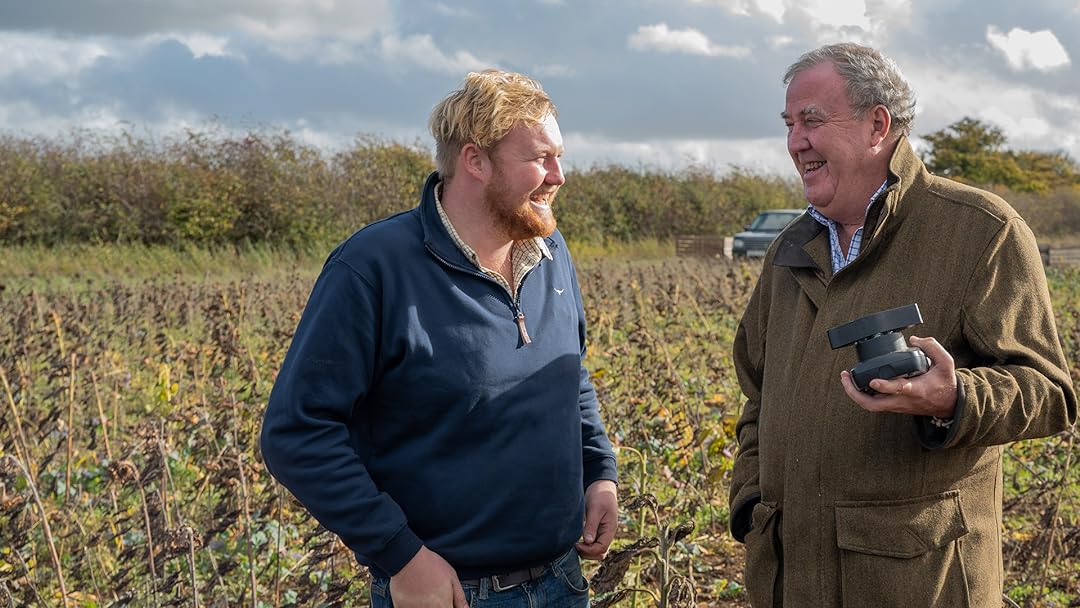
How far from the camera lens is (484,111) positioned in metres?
2.55

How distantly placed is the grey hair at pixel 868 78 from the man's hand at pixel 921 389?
67cm

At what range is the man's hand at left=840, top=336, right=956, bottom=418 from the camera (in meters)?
2.16

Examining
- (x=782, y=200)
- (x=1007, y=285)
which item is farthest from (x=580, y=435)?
(x=782, y=200)

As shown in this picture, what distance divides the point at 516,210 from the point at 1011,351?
1.08 m

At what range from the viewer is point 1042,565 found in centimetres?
491

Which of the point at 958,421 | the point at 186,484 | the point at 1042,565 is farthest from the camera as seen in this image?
the point at 186,484

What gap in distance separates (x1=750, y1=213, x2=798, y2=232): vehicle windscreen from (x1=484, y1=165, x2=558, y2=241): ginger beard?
2371 cm

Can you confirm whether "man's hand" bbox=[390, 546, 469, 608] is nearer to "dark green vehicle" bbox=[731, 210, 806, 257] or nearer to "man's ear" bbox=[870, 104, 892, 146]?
"man's ear" bbox=[870, 104, 892, 146]

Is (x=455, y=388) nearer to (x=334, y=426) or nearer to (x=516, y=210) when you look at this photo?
(x=334, y=426)

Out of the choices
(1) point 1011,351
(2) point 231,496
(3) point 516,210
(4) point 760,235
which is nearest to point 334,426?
(3) point 516,210

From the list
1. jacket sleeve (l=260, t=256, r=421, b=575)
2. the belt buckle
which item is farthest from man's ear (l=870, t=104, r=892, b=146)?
the belt buckle

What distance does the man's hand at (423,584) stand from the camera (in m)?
2.37

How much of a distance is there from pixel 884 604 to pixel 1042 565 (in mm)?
2851

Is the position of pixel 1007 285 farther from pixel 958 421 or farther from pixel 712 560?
pixel 712 560
